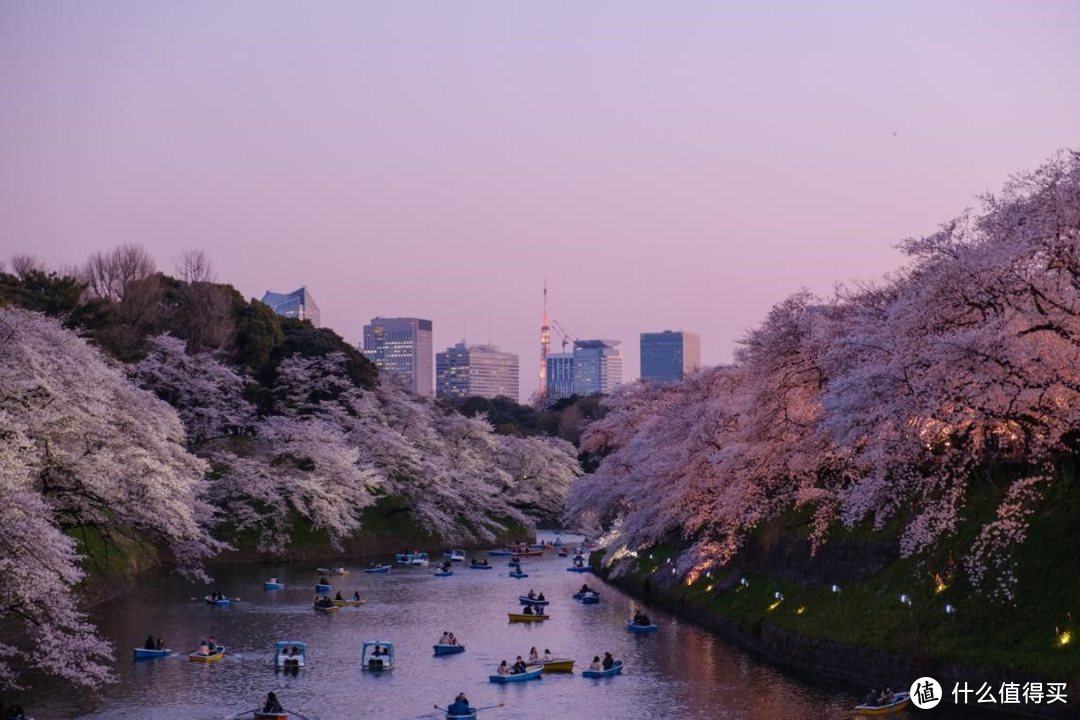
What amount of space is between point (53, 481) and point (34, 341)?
19.1 feet

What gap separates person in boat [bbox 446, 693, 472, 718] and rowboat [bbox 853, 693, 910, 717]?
35.5 ft

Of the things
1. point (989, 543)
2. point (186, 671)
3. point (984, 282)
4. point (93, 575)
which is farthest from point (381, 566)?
point (984, 282)

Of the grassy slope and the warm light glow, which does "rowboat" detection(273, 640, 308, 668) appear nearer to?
the grassy slope

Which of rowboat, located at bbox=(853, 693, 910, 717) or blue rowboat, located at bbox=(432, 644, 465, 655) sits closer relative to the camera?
rowboat, located at bbox=(853, 693, 910, 717)

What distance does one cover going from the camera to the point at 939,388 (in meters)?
30.1

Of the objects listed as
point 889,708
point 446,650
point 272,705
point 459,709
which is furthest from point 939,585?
point 272,705

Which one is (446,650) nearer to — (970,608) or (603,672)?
(603,672)

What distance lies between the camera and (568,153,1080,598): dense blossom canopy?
29.4 metres

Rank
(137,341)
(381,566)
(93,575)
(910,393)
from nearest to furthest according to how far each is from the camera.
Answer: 1. (910,393)
2. (93,575)
3. (381,566)
4. (137,341)

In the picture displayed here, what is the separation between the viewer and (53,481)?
1576 inches

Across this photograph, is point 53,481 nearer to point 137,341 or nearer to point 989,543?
point 989,543

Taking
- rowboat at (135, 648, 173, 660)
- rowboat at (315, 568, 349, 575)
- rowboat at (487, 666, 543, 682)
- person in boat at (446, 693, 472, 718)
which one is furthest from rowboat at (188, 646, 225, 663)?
rowboat at (315, 568, 349, 575)

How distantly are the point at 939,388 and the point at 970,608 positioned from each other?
8.07 m

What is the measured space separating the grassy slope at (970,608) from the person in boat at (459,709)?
12.1 meters
